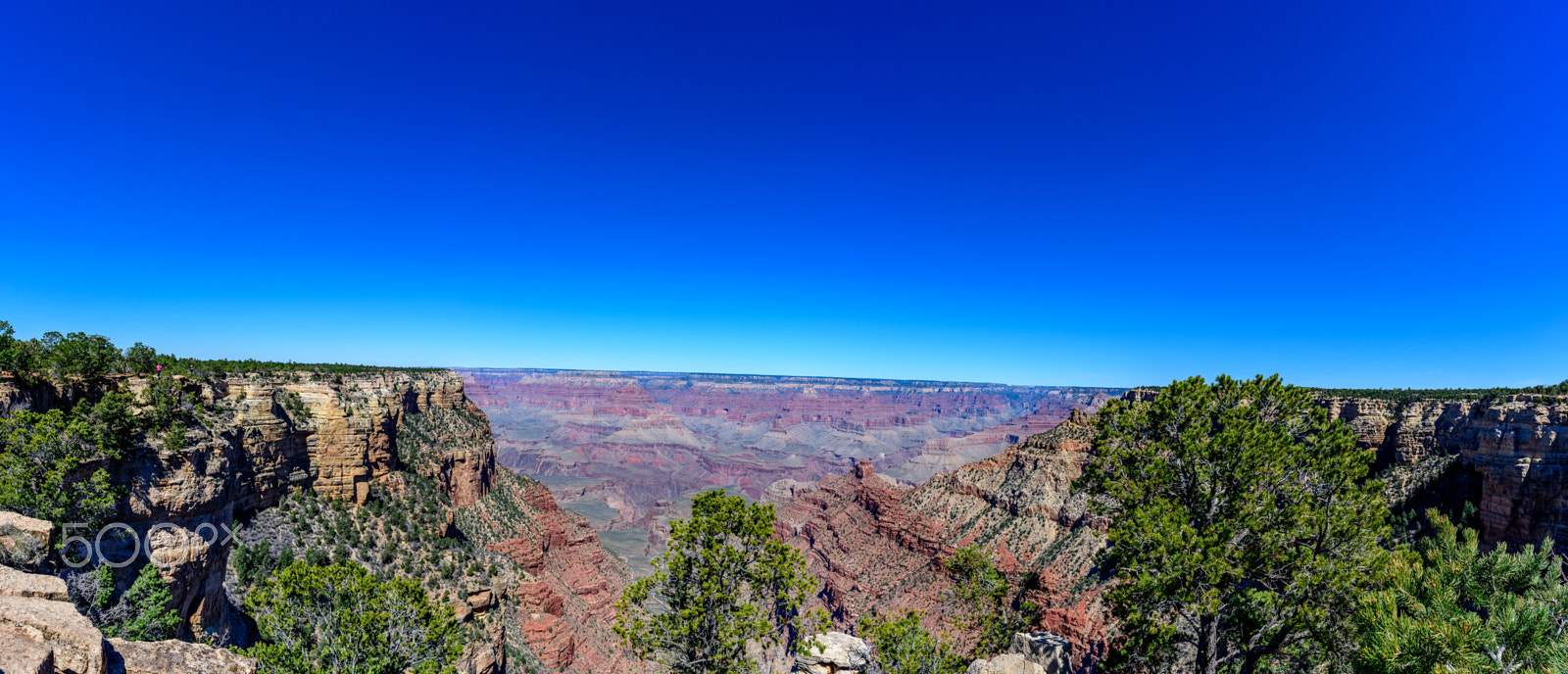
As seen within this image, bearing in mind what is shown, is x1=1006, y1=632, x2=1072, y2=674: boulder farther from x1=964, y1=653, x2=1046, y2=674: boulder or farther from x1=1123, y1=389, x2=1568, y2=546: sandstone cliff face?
x1=1123, y1=389, x2=1568, y2=546: sandstone cliff face

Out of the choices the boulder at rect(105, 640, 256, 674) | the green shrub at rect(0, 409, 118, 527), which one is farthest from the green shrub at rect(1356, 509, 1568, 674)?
the green shrub at rect(0, 409, 118, 527)

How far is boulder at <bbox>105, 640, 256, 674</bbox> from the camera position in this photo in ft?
34.8

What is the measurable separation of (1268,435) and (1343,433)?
327 centimetres

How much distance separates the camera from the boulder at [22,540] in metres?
12.7

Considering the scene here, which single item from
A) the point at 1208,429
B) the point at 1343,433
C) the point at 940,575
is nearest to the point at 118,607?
the point at 1208,429

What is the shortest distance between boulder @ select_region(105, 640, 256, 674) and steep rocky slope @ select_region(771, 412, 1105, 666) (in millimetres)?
49467

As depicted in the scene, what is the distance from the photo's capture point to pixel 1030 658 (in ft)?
68.4

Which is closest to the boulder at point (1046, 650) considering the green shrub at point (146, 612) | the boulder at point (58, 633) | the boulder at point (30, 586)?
the boulder at point (58, 633)

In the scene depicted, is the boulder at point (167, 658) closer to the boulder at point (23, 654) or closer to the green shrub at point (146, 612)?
the boulder at point (23, 654)

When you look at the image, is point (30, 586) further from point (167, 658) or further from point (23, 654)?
point (23, 654)

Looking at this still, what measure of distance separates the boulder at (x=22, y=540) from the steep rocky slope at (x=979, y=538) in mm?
53731

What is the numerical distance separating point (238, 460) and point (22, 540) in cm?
2348

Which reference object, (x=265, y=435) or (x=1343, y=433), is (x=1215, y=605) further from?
(x=265, y=435)

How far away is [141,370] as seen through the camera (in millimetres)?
31625
